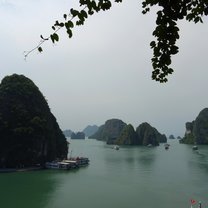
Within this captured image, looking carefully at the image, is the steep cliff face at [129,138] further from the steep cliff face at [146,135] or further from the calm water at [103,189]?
the calm water at [103,189]

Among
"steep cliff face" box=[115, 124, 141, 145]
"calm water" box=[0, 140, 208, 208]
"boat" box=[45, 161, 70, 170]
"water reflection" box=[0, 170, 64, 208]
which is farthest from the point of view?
"steep cliff face" box=[115, 124, 141, 145]

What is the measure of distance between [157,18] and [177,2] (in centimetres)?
23

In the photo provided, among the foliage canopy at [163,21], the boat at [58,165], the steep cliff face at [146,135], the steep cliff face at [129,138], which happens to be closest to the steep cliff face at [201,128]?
the steep cliff face at [146,135]

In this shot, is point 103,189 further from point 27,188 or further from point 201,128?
point 201,128

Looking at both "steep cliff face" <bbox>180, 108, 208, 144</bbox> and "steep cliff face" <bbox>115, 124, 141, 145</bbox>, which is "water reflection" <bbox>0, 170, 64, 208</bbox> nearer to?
"steep cliff face" <bbox>115, 124, 141, 145</bbox>

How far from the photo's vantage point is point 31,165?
73.8m

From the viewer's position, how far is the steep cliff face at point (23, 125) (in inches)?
2862

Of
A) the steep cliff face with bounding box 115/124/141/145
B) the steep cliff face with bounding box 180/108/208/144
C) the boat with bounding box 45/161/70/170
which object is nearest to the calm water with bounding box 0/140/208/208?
the boat with bounding box 45/161/70/170

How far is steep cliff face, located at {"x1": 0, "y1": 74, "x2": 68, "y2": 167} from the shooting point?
239 ft

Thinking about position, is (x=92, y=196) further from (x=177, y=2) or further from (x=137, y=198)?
(x=177, y=2)

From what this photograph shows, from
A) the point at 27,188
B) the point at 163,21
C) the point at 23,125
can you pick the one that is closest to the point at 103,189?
the point at 27,188

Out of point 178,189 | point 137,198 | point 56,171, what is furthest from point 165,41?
point 56,171

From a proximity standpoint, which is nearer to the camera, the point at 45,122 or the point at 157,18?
the point at 157,18

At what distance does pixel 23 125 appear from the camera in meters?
75.1
